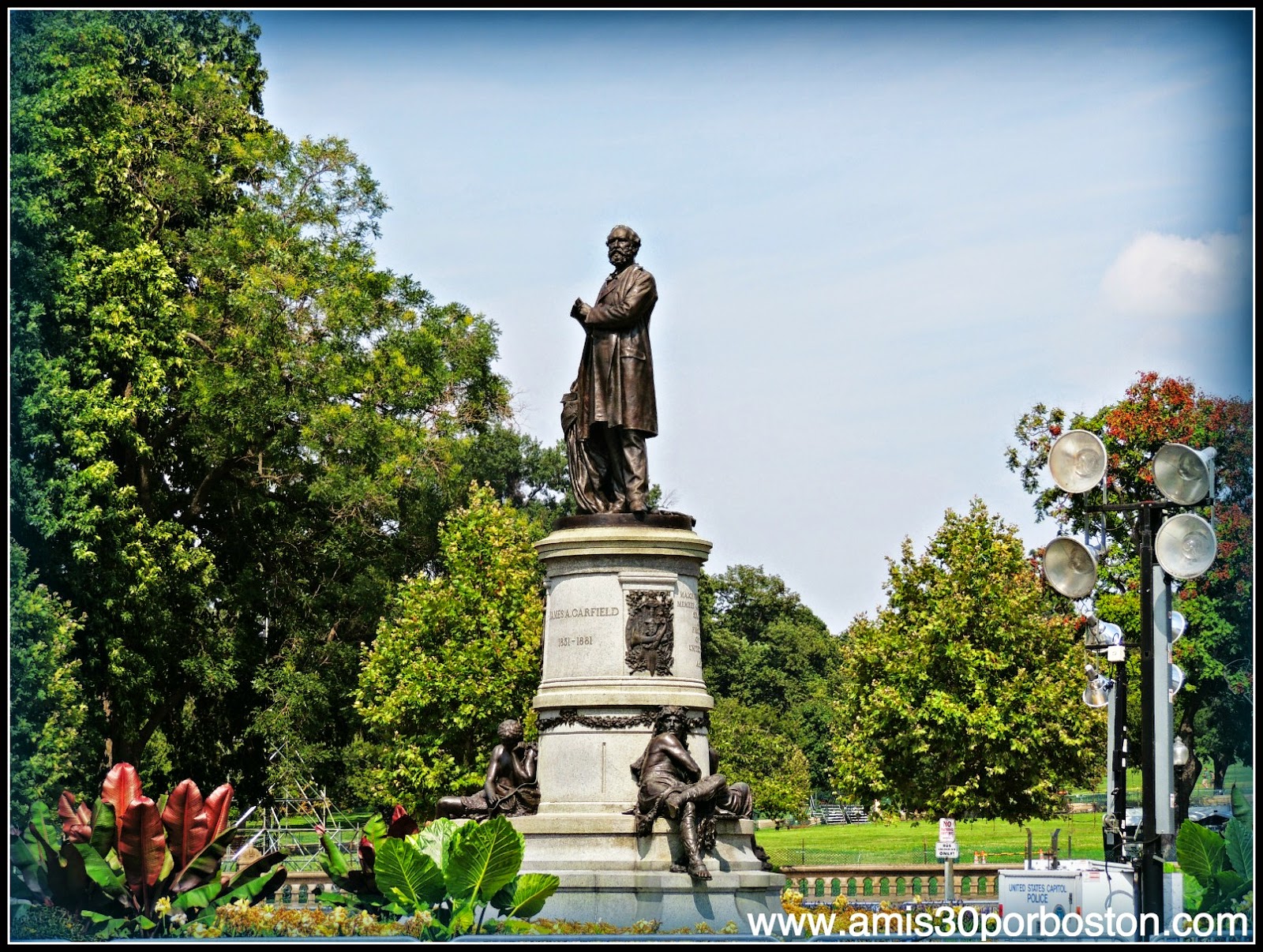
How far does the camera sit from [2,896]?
47.8ft

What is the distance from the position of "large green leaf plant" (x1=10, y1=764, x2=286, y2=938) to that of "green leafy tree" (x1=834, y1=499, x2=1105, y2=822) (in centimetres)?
2651

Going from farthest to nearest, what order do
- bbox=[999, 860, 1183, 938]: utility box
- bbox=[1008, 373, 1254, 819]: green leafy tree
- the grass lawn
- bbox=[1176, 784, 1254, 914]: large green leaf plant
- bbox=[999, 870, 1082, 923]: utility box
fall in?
1. the grass lawn
2. bbox=[1008, 373, 1254, 819]: green leafy tree
3. bbox=[999, 870, 1082, 923]: utility box
4. bbox=[999, 860, 1183, 938]: utility box
5. bbox=[1176, 784, 1254, 914]: large green leaf plant

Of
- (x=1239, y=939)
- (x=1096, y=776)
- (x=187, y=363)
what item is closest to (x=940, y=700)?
(x=1096, y=776)

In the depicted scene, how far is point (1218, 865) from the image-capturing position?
14.3 meters

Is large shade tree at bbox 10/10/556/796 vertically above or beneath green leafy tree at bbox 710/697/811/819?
above

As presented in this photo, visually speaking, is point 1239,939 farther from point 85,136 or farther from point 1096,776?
point 1096,776

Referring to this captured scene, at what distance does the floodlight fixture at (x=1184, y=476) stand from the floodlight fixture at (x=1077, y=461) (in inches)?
30.1

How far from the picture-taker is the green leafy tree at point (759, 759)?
182 feet

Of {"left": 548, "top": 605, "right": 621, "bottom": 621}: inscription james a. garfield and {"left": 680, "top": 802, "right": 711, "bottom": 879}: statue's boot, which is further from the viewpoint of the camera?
{"left": 548, "top": 605, "right": 621, "bottom": 621}: inscription james a. garfield

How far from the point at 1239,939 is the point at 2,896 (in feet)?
33.5

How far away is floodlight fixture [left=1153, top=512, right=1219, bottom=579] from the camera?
46.2 ft

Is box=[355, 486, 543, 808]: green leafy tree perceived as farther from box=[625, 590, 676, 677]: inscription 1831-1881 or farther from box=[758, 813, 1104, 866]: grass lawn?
box=[625, 590, 676, 677]: inscription 1831-1881

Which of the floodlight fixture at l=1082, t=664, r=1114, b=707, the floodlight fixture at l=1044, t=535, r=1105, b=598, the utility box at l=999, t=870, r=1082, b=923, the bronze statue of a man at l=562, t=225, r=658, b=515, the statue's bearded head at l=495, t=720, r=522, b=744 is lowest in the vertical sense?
the utility box at l=999, t=870, r=1082, b=923

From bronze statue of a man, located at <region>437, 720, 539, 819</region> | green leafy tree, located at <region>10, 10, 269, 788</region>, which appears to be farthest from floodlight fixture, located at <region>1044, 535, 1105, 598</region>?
green leafy tree, located at <region>10, 10, 269, 788</region>
